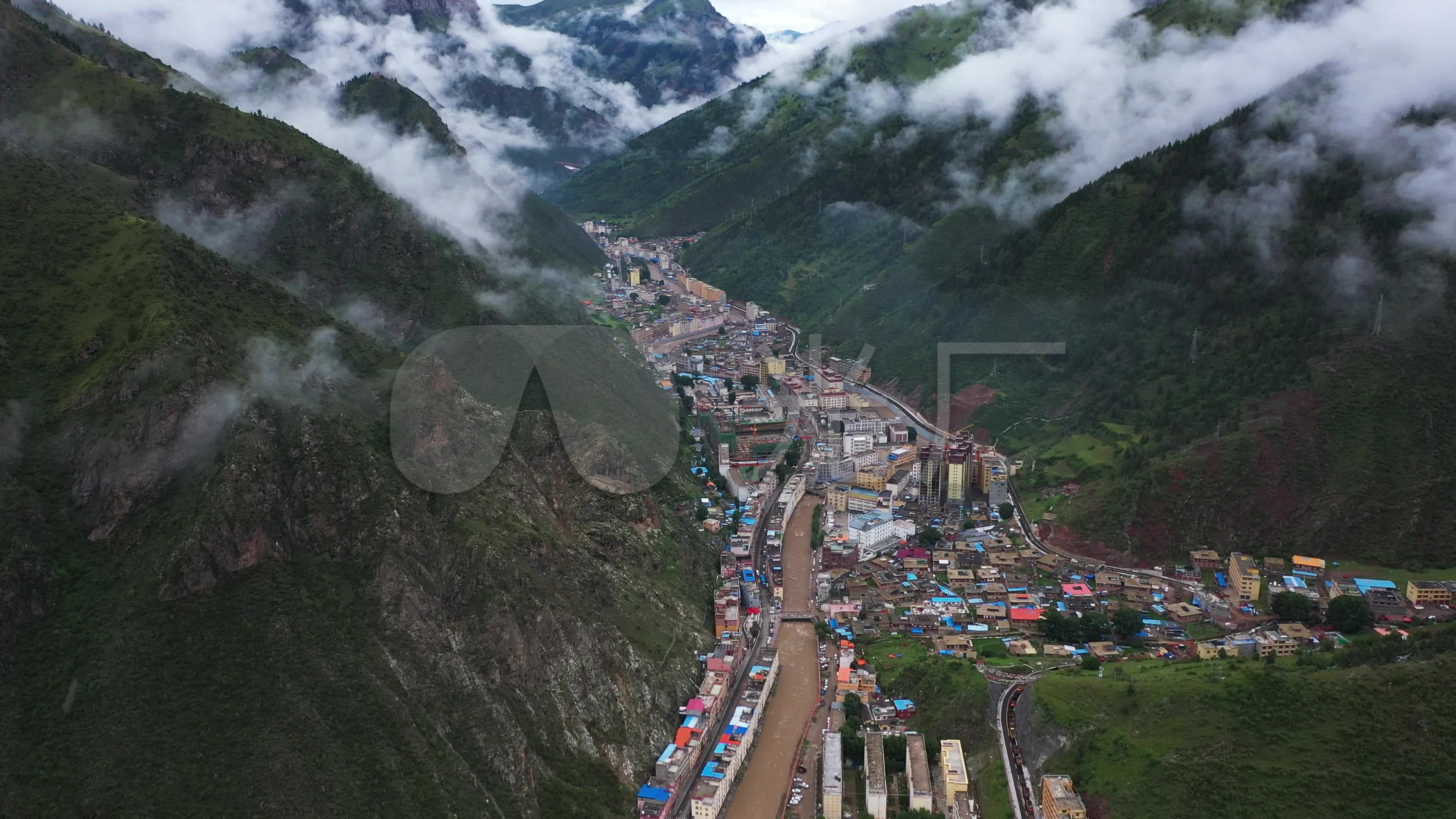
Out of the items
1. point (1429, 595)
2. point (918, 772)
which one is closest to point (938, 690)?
point (918, 772)

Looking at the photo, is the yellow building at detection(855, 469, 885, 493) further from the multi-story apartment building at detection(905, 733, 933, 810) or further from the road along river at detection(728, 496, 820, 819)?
the multi-story apartment building at detection(905, 733, 933, 810)

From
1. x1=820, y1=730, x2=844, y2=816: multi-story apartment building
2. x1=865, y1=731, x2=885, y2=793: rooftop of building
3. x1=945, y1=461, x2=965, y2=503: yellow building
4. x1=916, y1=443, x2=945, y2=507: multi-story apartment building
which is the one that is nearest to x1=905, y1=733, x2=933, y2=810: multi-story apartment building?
x1=865, y1=731, x2=885, y2=793: rooftop of building

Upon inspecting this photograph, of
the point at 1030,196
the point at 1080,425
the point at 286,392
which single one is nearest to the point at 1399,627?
the point at 1080,425

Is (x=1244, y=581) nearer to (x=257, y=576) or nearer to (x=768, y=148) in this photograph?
(x=257, y=576)


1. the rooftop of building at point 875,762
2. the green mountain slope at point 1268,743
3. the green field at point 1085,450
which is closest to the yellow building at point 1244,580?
the green field at point 1085,450

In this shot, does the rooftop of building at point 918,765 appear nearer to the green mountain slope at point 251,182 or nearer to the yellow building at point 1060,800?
the yellow building at point 1060,800
